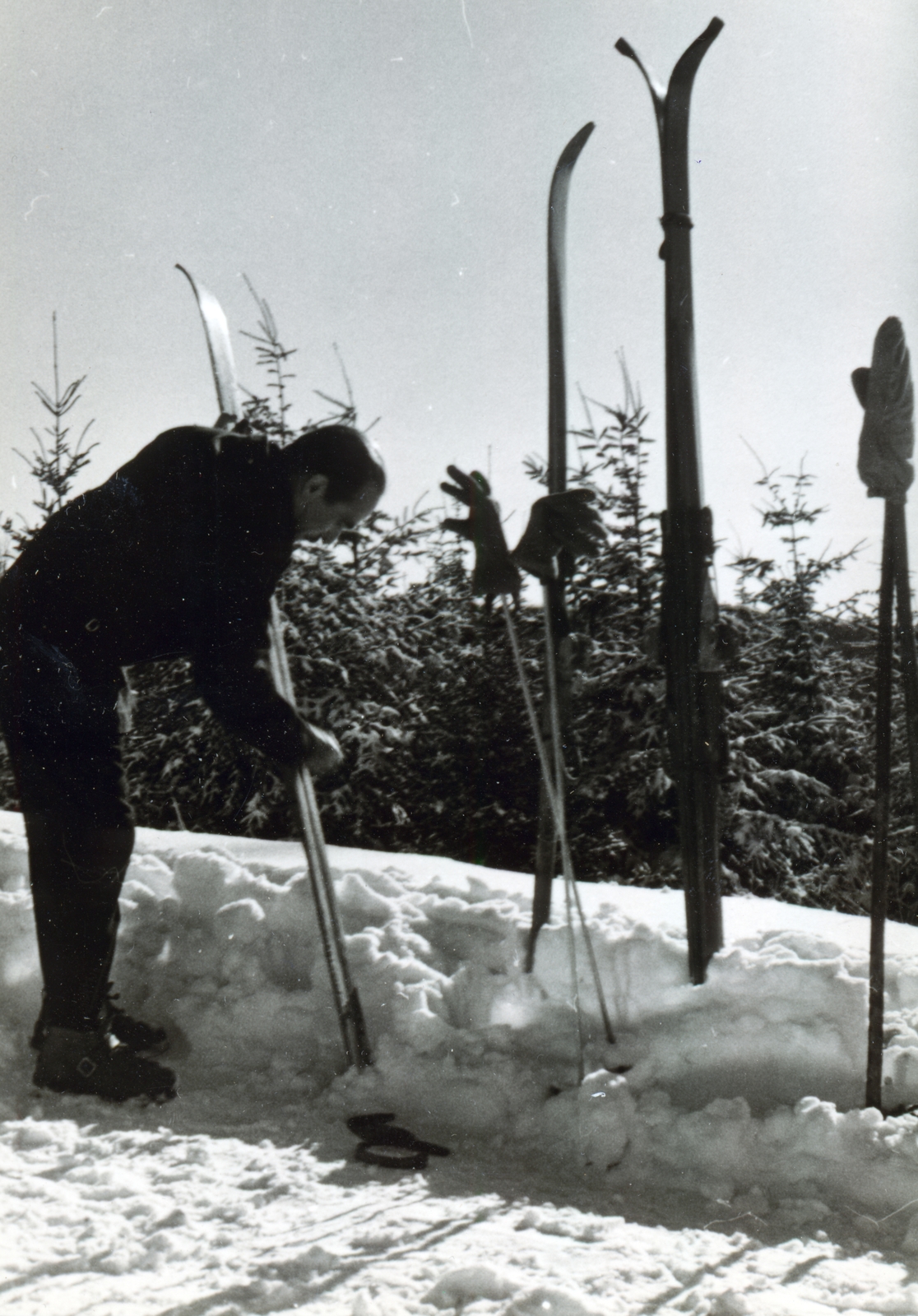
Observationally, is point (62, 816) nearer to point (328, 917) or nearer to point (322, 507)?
point (328, 917)

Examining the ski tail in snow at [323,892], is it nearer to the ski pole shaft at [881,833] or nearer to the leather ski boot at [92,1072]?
the leather ski boot at [92,1072]

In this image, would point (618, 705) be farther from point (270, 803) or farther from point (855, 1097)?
A: point (855, 1097)

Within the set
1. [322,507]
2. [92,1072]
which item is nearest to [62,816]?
[92,1072]

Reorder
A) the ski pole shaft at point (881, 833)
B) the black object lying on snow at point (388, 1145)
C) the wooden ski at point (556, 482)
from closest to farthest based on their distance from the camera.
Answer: the ski pole shaft at point (881, 833), the black object lying on snow at point (388, 1145), the wooden ski at point (556, 482)

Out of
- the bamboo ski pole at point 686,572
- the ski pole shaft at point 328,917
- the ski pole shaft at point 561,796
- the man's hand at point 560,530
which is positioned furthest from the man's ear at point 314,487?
the bamboo ski pole at point 686,572

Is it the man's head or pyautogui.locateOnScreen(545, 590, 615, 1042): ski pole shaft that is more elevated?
the man's head

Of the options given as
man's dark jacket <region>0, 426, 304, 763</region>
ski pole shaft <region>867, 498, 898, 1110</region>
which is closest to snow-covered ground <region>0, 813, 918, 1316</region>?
ski pole shaft <region>867, 498, 898, 1110</region>

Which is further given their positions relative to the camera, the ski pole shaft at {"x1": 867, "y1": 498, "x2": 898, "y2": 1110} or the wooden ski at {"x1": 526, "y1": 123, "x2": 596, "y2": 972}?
the wooden ski at {"x1": 526, "y1": 123, "x2": 596, "y2": 972}

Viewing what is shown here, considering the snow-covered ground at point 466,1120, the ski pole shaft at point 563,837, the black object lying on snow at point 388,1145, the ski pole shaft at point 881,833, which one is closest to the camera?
the snow-covered ground at point 466,1120

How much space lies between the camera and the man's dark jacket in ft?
7.57

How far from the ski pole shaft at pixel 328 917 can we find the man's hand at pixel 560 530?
681mm

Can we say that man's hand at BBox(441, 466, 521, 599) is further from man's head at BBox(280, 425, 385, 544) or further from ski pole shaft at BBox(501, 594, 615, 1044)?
man's head at BBox(280, 425, 385, 544)

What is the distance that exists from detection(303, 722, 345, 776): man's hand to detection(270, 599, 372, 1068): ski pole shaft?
3.1 inches

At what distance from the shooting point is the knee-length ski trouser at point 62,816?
7.65ft
